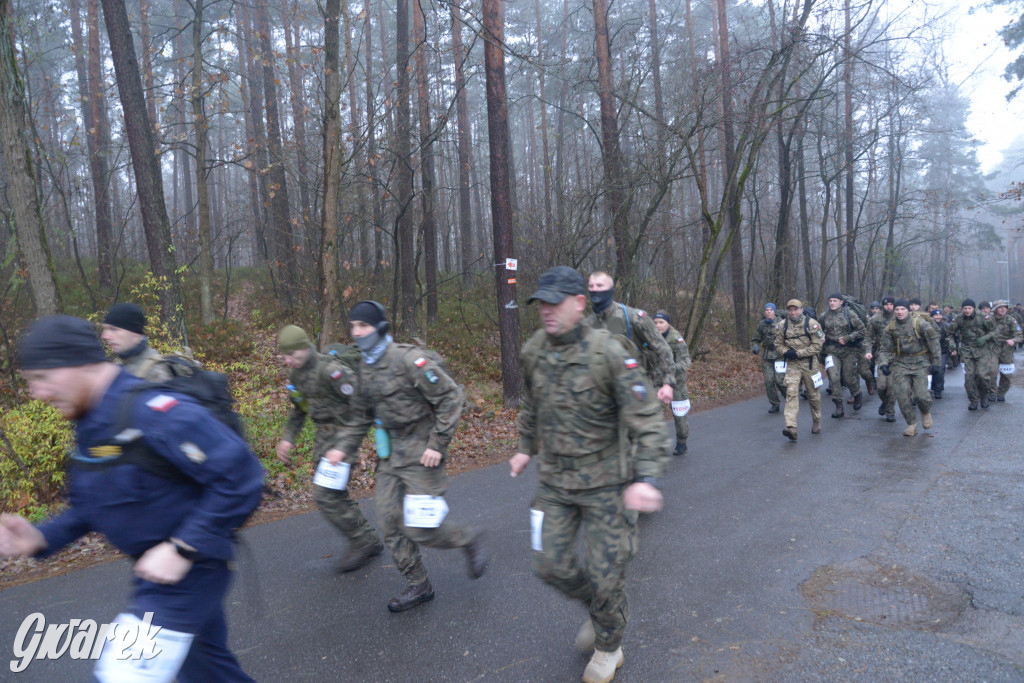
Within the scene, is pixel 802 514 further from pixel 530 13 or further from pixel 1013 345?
pixel 530 13

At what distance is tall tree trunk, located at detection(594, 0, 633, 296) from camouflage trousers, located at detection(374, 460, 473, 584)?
11.0 metres

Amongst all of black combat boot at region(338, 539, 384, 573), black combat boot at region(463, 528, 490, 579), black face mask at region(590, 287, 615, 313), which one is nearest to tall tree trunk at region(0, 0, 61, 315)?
black combat boot at region(338, 539, 384, 573)

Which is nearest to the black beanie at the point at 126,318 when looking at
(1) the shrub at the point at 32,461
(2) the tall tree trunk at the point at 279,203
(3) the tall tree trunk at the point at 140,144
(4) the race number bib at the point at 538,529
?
(4) the race number bib at the point at 538,529

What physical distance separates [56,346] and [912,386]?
35.9 ft

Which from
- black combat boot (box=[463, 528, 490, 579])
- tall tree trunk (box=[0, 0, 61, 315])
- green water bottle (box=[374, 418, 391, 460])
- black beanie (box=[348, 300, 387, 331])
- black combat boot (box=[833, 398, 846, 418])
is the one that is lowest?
black combat boot (box=[833, 398, 846, 418])

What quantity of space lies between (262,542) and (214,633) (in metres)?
3.44

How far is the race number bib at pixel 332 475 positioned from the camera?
484 cm

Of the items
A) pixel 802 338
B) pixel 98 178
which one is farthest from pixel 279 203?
pixel 802 338

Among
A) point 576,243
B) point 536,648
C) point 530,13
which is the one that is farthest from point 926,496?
point 530,13

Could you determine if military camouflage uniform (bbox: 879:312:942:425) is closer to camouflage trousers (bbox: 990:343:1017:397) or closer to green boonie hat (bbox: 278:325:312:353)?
camouflage trousers (bbox: 990:343:1017:397)

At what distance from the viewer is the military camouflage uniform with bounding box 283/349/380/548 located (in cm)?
489

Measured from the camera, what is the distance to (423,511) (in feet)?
14.3

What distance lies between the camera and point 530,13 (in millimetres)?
30344

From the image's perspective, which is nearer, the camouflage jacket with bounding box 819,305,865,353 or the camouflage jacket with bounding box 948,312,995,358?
the camouflage jacket with bounding box 819,305,865,353
